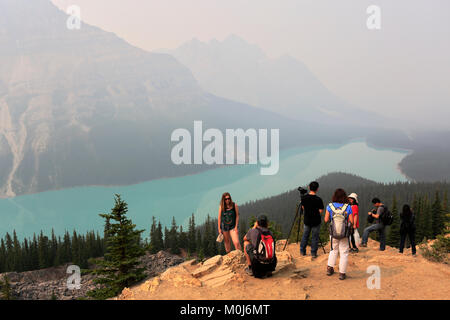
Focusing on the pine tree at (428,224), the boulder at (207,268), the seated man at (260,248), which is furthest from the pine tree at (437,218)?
the seated man at (260,248)

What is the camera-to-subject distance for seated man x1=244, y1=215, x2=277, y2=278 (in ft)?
31.3

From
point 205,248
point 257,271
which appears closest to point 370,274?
point 257,271

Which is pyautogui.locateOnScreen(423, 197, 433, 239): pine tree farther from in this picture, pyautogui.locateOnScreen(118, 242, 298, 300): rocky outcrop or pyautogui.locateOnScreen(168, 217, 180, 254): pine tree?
pyautogui.locateOnScreen(168, 217, 180, 254): pine tree

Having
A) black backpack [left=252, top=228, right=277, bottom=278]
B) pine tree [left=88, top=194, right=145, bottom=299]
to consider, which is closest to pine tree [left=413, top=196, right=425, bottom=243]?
pine tree [left=88, top=194, right=145, bottom=299]

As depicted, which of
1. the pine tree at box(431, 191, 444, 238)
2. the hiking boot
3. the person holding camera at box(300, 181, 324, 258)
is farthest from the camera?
the pine tree at box(431, 191, 444, 238)

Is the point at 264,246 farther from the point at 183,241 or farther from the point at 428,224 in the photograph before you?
the point at 183,241

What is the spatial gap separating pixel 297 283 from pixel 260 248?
188 centimetres

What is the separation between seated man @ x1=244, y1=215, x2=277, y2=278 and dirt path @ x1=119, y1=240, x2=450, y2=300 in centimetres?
41

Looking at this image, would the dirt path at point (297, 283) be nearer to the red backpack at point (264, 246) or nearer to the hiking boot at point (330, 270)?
the hiking boot at point (330, 270)

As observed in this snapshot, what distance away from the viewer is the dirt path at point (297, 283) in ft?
29.8

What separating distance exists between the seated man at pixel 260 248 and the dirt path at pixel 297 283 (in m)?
0.41

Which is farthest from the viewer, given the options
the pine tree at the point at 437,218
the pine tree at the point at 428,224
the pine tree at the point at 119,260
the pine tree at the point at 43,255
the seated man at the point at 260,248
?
the pine tree at the point at 43,255
